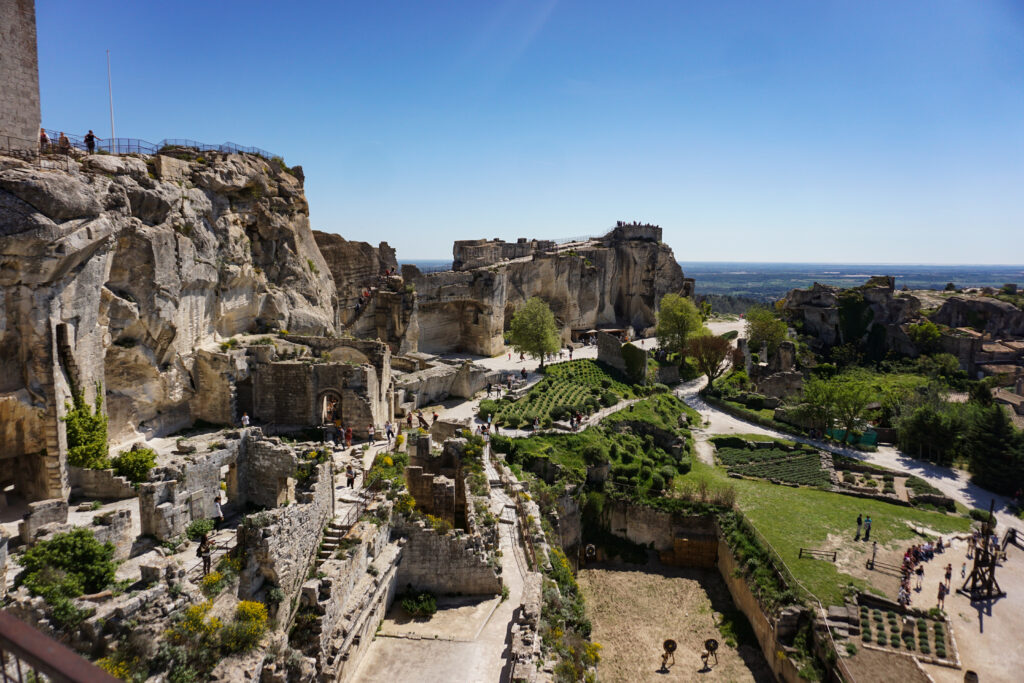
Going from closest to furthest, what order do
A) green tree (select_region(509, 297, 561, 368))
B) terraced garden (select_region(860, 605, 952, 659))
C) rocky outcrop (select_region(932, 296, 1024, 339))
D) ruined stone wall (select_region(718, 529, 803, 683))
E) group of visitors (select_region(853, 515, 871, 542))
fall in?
1. terraced garden (select_region(860, 605, 952, 659))
2. ruined stone wall (select_region(718, 529, 803, 683))
3. group of visitors (select_region(853, 515, 871, 542))
4. green tree (select_region(509, 297, 561, 368))
5. rocky outcrop (select_region(932, 296, 1024, 339))

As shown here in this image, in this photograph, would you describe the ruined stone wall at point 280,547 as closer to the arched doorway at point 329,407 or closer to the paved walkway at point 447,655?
the paved walkway at point 447,655

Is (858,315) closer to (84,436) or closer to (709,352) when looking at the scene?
(709,352)

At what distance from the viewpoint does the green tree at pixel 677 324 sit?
4794 cm

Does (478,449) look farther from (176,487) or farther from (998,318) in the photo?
(998,318)

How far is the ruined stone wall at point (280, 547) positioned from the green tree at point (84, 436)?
6795 mm

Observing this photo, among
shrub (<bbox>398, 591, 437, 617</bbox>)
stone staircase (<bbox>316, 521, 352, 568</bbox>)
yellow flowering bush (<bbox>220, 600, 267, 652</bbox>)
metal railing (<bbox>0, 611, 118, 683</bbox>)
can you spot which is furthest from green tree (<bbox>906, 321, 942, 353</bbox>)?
metal railing (<bbox>0, 611, 118, 683</bbox>)

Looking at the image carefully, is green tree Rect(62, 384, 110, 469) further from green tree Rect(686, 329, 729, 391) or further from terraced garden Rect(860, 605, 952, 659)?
green tree Rect(686, 329, 729, 391)

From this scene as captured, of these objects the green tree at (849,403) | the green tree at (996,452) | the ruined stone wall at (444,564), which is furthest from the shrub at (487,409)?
the green tree at (996,452)

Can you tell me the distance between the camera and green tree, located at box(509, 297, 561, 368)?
127ft

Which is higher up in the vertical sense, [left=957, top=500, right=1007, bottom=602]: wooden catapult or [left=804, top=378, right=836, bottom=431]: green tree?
[left=804, top=378, right=836, bottom=431]: green tree

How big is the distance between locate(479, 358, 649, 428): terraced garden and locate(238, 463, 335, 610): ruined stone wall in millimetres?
Answer: 15222

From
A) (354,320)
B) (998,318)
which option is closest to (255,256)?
(354,320)

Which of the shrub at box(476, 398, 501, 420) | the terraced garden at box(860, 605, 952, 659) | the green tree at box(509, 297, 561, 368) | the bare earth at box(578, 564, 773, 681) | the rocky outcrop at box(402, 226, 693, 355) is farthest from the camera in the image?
the rocky outcrop at box(402, 226, 693, 355)

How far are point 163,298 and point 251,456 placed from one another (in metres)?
7.86
